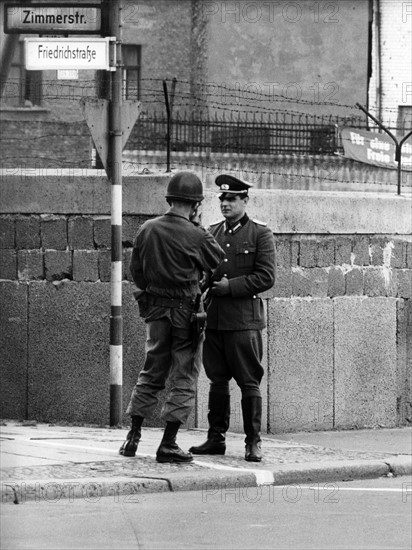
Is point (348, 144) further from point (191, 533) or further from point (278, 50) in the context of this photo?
point (191, 533)

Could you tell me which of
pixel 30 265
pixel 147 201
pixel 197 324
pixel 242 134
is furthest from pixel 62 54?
pixel 242 134

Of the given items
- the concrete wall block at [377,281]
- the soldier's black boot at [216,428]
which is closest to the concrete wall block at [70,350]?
the soldier's black boot at [216,428]

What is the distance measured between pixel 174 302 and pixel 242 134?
79.1 feet

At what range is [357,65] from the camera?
1672 inches

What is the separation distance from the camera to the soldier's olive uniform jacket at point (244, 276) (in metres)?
10.1

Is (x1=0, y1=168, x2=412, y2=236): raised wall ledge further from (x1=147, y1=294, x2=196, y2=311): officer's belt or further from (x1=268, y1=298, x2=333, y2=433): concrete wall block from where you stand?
(x1=147, y1=294, x2=196, y2=311): officer's belt

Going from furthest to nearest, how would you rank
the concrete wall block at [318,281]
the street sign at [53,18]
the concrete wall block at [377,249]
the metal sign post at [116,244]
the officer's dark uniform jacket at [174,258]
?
the concrete wall block at [377,249] < the concrete wall block at [318,281] < the metal sign post at [116,244] < the street sign at [53,18] < the officer's dark uniform jacket at [174,258]

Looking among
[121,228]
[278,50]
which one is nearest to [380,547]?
[121,228]

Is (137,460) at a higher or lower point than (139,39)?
lower

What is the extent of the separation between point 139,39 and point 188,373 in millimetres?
33916

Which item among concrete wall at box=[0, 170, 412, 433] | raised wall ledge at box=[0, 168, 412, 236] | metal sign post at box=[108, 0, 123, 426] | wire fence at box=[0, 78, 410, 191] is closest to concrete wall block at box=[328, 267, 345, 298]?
concrete wall at box=[0, 170, 412, 433]

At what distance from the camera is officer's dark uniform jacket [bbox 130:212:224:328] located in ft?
31.9

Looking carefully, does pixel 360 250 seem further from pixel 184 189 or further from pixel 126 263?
pixel 184 189

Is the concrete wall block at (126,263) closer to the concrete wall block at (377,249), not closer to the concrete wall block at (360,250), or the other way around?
the concrete wall block at (360,250)
